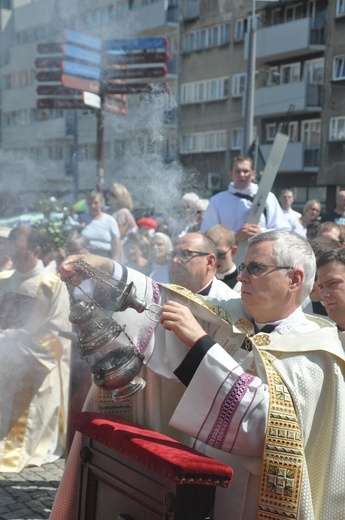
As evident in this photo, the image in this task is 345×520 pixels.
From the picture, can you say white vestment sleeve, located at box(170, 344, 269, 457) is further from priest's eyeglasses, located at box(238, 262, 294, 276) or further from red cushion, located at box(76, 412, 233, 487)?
priest's eyeglasses, located at box(238, 262, 294, 276)

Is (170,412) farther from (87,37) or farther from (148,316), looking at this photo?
(87,37)

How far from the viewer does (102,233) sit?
7273mm

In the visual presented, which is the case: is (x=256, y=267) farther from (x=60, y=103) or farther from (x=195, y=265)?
(x=60, y=103)

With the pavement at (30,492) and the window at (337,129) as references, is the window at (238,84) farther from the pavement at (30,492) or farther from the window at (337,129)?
the pavement at (30,492)

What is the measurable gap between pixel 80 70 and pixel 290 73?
77.6 feet

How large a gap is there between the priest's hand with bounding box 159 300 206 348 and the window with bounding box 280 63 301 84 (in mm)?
26157

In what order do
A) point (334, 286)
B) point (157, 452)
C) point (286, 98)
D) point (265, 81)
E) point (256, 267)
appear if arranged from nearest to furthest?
1. point (157, 452)
2. point (256, 267)
3. point (334, 286)
4. point (286, 98)
5. point (265, 81)

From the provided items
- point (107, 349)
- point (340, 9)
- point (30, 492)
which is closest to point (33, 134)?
point (30, 492)

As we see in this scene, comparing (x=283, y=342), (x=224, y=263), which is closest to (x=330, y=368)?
(x=283, y=342)

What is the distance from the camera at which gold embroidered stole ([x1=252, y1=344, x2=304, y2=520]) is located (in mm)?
Answer: 2701

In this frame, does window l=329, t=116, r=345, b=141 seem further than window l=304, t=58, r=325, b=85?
No

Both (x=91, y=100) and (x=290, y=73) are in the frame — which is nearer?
(x=91, y=100)

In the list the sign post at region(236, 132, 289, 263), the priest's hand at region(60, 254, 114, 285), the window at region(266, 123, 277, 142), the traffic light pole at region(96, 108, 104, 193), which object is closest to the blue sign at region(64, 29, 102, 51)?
the traffic light pole at region(96, 108, 104, 193)

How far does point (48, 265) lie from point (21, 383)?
36.5 inches
